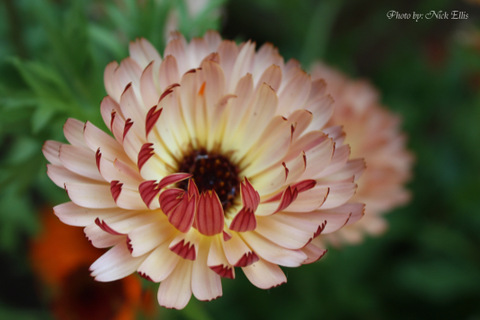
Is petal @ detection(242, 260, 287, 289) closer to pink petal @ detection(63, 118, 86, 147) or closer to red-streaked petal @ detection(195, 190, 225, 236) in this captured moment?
red-streaked petal @ detection(195, 190, 225, 236)

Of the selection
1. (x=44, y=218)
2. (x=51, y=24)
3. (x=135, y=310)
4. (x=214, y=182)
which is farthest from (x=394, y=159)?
(x=44, y=218)

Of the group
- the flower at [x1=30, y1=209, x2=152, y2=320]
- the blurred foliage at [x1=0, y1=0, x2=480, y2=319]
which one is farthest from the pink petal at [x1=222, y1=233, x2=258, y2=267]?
the blurred foliage at [x1=0, y1=0, x2=480, y2=319]

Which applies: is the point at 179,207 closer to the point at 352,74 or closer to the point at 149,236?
the point at 149,236

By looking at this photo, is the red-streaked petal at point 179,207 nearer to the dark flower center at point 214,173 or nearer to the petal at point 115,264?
the petal at point 115,264

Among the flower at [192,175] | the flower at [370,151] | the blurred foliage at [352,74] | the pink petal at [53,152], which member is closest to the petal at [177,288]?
the flower at [192,175]

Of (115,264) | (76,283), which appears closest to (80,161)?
(115,264)

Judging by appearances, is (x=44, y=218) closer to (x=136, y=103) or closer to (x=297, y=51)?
(x=136, y=103)
